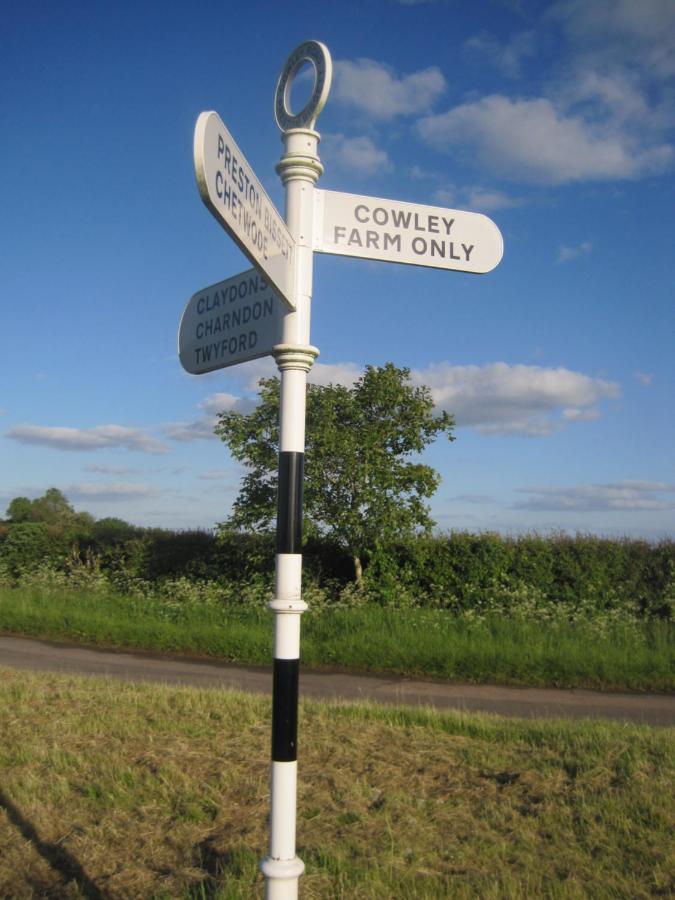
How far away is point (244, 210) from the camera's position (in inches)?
105

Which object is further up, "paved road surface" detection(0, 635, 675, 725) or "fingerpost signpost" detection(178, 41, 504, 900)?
"fingerpost signpost" detection(178, 41, 504, 900)

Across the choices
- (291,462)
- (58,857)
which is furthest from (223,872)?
(291,462)

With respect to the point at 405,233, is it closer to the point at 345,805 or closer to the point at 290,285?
the point at 290,285

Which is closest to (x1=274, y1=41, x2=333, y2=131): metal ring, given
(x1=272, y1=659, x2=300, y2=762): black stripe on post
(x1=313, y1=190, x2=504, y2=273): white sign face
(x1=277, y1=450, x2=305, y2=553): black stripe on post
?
(x1=313, y1=190, x2=504, y2=273): white sign face

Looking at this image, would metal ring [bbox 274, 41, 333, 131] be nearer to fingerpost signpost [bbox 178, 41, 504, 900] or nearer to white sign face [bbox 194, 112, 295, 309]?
fingerpost signpost [bbox 178, 41, 504, 900]

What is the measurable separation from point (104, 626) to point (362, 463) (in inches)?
214

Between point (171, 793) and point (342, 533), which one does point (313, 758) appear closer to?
point (171, 793)

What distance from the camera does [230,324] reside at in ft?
11.6

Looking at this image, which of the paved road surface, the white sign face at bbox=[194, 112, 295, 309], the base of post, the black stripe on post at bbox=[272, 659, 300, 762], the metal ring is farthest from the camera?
the paved road surface

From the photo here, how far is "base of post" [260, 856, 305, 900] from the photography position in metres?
2.96

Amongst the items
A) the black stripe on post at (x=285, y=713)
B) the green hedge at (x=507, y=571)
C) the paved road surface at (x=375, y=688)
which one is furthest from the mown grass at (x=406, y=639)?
the black stripe on post at (x=285, y=713)

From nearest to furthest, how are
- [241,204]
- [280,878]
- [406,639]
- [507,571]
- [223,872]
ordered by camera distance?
[241,204] < [280,878] < [223,872] < [406,639] < [507,571]

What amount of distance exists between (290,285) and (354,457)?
39.2 ft

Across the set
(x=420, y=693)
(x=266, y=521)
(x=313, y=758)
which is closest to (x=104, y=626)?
(x=266, y=521)
